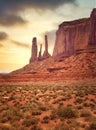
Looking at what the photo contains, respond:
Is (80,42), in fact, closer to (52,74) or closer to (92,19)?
(92,19)

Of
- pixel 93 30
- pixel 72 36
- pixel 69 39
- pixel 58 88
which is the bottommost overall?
pixel 58 88

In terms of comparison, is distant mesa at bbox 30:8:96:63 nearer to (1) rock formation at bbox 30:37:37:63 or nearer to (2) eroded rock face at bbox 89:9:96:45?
(1) rock formation at bbox 30:37:37:63

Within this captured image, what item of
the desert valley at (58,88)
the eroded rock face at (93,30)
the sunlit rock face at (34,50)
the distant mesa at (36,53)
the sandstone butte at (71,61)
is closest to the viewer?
the desert valley at (58,88)

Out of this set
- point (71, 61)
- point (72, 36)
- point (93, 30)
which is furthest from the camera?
point (72, 36)

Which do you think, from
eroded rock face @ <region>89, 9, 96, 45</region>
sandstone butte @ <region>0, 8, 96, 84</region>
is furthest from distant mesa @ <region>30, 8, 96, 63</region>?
eroded rock face @ <region>89, 9, 96, 45</region>

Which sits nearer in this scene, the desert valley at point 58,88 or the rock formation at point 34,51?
the desert valley at point 58,88

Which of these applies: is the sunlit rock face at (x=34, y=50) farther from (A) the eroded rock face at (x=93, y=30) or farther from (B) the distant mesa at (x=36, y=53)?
(A) the eroded rock face at (x=93, y=30)

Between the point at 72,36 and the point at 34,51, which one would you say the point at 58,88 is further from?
the point at 34,51

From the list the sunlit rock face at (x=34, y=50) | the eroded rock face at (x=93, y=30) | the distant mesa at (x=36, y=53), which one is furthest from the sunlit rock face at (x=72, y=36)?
the eroded rock face at (x=93, y=30)

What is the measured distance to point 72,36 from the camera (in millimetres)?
144125

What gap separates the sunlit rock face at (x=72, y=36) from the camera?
13405cm

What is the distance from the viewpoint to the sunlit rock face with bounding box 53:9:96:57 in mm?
134050

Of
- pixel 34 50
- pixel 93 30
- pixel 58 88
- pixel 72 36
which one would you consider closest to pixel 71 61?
pixel 93 30

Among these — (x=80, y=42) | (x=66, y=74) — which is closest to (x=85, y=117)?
(x=66, y=74)
